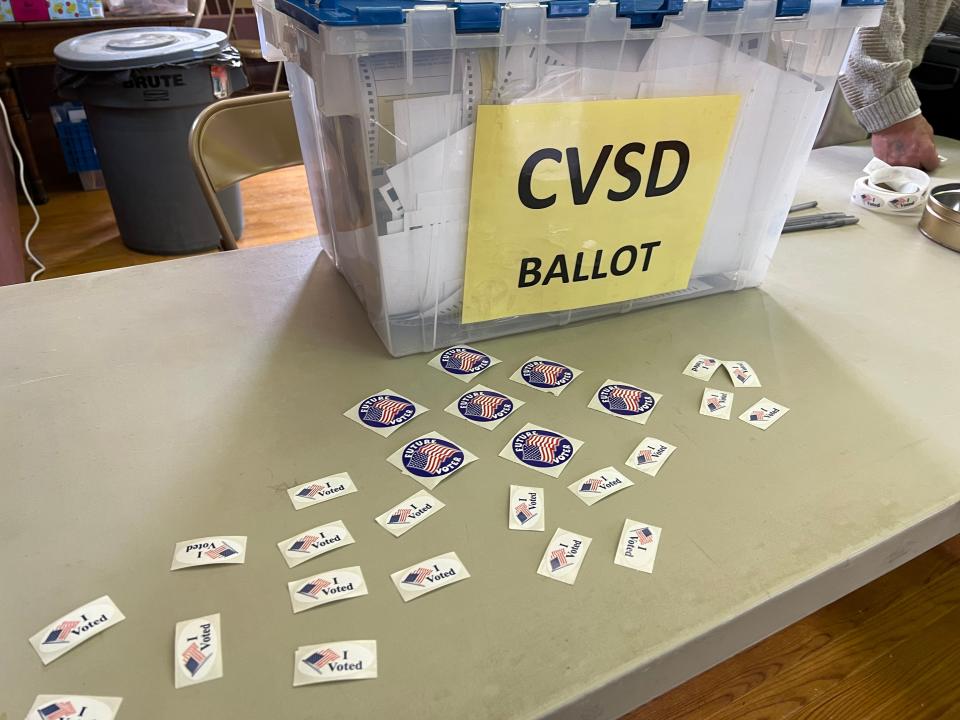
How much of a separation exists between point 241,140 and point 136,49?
50.3 inches

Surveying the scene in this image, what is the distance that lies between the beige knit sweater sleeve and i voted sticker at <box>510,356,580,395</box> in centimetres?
A: 80

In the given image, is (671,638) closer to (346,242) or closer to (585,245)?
(585,245)

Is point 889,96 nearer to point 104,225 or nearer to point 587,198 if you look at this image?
point 587,198

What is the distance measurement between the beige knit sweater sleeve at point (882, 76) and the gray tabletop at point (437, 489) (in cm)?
44

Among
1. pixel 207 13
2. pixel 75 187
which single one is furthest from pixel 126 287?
pixel 207 13

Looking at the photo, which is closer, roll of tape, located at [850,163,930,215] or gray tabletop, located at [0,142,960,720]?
gray tabletop, located at [0,142,960,720]

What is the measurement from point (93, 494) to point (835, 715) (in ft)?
3.14

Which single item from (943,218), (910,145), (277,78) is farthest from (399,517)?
(277,78)

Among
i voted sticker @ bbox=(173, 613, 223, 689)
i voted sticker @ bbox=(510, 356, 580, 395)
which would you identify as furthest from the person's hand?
i voted sticker @ bbox=(173, 613, 223, 689)

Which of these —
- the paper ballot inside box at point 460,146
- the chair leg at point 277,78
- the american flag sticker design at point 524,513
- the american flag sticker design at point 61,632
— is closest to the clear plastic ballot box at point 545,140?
the paper ballot inside box at point 460,146

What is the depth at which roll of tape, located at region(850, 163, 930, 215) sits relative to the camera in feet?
2.99

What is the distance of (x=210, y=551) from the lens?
437 millimetres

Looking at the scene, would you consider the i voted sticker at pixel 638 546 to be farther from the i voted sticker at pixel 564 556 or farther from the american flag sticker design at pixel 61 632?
the american flag sticker design at pixel 61 632

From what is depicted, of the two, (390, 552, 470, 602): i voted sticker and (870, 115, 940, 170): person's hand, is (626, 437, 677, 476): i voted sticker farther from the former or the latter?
(870, 115, 940, 170): person's hand
